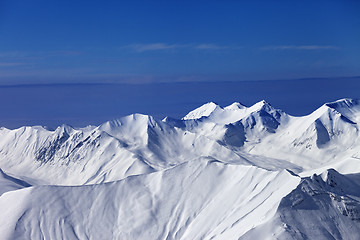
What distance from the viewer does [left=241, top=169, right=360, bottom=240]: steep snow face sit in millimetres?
83312

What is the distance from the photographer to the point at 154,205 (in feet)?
365

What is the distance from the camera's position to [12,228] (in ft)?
338

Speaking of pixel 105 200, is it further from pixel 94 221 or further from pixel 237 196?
pixel 237 196

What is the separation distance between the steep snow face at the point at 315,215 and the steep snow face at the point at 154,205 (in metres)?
3.55

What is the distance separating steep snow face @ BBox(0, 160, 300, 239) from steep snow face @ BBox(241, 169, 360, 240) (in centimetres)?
355

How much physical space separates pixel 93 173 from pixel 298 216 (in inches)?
4512

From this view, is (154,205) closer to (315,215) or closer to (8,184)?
(315,215)

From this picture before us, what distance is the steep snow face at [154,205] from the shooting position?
102 metres

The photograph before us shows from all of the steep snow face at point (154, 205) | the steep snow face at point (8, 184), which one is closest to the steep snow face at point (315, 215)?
the steep snow face at point (154, 205)

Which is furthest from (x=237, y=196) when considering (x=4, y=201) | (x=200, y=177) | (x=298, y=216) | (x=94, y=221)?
(x=4, y=201)

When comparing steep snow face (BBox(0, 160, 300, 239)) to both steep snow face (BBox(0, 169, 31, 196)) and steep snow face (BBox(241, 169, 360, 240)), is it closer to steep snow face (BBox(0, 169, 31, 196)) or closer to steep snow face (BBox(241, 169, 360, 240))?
steep snow face (BBox(241, 169, 360, 240))

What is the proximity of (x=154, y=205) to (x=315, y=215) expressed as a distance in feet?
110

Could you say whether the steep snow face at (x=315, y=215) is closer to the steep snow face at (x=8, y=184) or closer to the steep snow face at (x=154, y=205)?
the steep snow face at (x=154, y=205)

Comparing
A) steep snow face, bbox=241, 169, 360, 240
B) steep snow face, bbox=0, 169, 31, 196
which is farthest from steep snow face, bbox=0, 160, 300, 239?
steep snow face, bbox=0, 169, 31, 196
